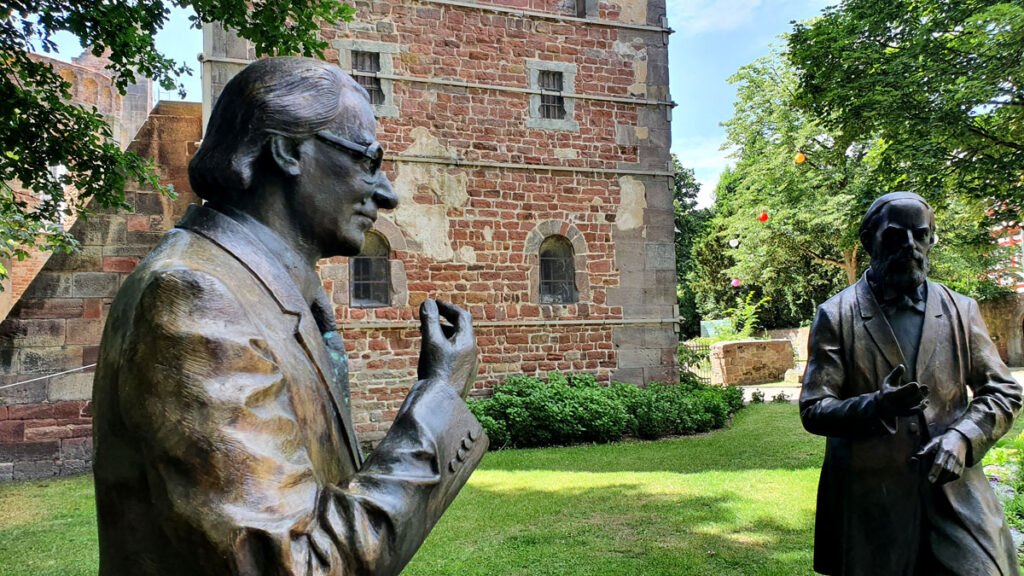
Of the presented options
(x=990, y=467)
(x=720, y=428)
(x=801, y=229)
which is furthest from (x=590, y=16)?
(x=801, y=229)

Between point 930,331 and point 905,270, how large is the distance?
268 mm

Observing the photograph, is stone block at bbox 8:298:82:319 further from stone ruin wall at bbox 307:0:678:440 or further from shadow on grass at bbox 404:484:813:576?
shadow on grass at bbox 404:484:813:576

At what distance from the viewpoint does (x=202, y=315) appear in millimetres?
1108

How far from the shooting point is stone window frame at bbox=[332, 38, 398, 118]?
39.1 feet

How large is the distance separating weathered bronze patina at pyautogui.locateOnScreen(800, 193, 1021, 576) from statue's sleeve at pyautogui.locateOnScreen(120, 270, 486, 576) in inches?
83.7

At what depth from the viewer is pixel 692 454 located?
10.3 meters

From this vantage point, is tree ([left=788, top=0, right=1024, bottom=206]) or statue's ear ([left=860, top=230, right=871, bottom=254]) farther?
A: tree ([left=788, top=0, right=1024, bottom=206])

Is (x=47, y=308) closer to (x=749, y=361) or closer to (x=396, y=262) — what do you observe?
(x=396, y=262)

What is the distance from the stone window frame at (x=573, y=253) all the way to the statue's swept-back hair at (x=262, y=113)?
11.3 metres

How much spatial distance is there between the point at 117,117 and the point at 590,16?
17.6m

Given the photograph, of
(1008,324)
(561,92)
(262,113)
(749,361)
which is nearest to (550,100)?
(561,92)

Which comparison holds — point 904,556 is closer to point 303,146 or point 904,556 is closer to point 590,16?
point 303,146

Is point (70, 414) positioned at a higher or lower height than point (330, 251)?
lower

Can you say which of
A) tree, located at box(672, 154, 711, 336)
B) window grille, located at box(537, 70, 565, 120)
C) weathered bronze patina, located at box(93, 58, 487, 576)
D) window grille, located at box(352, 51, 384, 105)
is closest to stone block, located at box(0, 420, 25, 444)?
window grille, located at box(352, 51, 384, 105)
